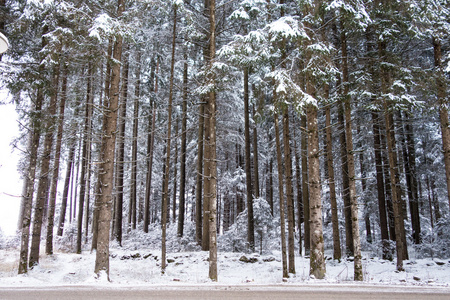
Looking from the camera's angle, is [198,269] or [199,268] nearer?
[198,269]

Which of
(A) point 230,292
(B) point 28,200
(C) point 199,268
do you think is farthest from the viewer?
(C) point 199,268

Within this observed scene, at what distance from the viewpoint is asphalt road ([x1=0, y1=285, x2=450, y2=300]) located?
5484 millimetres

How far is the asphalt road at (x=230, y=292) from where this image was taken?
5.48m

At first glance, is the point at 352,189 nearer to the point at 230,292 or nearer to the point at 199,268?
the point at 230,292

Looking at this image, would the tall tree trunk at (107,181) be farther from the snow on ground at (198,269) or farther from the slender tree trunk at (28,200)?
the slender tree trunk at (28,200)

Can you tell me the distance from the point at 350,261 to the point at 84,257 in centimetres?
1411

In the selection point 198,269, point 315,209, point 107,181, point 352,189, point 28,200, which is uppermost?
point 107,181

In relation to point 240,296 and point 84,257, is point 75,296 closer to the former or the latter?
point 240,296

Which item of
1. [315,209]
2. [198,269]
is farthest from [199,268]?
[315,209]

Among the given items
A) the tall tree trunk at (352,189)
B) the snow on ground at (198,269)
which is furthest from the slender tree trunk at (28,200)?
the tall tree trunk at (352,189)

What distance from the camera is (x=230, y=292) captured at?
590 centimetres

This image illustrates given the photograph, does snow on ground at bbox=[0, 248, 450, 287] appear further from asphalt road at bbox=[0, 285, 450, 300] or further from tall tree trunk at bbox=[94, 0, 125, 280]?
asphalt road at bbox=[0, 285, 450, 300]

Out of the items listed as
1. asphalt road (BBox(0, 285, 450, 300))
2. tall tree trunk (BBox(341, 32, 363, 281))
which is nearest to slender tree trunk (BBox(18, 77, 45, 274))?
Answer: asphalt road (BBox(0, 285, 450, 300))

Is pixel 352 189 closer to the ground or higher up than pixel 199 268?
higher up
